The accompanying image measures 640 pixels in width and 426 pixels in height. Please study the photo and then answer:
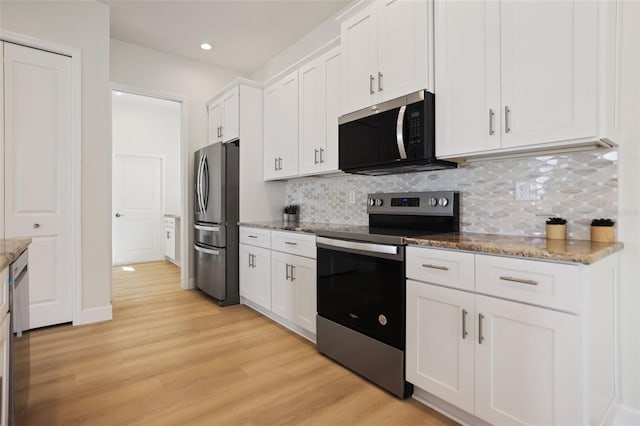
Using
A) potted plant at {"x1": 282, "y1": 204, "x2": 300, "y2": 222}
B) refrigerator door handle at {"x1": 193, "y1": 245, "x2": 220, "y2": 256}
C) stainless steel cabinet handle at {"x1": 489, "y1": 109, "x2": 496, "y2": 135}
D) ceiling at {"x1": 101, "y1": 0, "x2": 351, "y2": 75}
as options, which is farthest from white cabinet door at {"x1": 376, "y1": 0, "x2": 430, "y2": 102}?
refrigerator door handle at {"x1": 193, "y1": 245, "x2": 220, "y2": 256}

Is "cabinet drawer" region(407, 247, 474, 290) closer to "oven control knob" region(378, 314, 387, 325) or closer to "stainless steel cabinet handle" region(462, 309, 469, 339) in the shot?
"stainless steel cabinet handle" region(462, 309, 469, 339)

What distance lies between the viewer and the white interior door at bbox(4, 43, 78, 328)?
110 inches

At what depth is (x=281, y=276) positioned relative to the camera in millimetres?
2943

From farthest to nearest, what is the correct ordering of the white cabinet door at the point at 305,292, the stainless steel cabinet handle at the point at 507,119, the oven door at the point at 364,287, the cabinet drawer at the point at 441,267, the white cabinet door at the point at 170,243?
the white cabinet door at the point at 170,243 → the white cabinet door at the point at 305,292 → the oven door at the point at 364,287 → the stainless steel cabinet handle at the point at 507,119 → the cabinet drawer at the point at 441,267

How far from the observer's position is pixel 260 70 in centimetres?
459

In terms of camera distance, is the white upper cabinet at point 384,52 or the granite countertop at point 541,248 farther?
the white upper cabinet at point 384,52

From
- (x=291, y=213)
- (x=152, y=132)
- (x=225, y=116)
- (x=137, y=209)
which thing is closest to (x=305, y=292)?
(x=291, y=213)

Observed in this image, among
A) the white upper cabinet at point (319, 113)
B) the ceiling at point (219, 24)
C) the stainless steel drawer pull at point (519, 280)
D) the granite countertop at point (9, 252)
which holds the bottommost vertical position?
the stainless steel drawer pull at point (519, 280)

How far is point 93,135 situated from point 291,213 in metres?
1.98

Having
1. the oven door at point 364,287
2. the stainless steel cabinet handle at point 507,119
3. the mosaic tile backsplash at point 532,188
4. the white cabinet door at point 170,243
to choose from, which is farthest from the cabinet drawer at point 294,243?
the white cabinet door at point 170,243

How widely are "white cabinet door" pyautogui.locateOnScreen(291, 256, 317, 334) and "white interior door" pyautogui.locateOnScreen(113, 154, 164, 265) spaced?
15.7 ft

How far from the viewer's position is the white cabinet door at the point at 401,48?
202cm

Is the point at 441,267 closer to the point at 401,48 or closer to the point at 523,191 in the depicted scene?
the point at 523,191

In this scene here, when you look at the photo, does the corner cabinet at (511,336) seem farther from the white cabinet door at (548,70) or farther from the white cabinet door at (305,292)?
the white cabinet door at (305,292)
